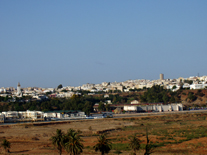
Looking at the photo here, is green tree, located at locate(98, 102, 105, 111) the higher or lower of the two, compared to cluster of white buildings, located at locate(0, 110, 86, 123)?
higher

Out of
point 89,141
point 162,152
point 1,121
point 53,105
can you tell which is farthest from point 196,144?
point 53,105

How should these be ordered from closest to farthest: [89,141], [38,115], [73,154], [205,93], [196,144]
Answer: [73,154] → [196,144] → [89,141] → [38,115] → [205,93]

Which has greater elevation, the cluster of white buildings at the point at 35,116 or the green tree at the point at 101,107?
the green tree at the point at 101,107

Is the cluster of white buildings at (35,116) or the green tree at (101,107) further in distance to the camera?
the green tree at (101,107)

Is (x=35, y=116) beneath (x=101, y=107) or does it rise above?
beneath

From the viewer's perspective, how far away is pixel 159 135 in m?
39.5

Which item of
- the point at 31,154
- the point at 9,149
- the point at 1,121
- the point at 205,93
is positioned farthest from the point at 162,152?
the point at 205,93

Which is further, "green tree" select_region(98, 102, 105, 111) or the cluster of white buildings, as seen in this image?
"green tree" select_region(98, 102, 105, 111)

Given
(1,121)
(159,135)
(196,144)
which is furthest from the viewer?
(1,121)

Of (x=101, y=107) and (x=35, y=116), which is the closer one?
(x=35, y=116)

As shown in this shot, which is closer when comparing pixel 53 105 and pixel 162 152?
pixel 162 152

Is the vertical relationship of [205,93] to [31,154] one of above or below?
A: above

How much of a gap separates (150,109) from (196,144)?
58503 millimetres

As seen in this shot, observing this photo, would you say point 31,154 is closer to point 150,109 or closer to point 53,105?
point 150,109
